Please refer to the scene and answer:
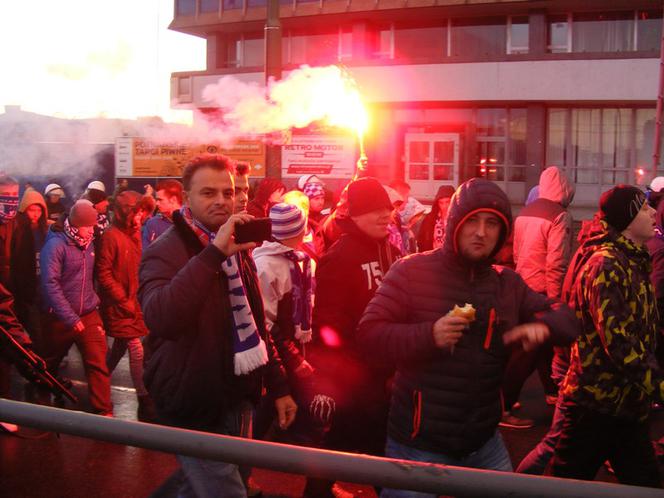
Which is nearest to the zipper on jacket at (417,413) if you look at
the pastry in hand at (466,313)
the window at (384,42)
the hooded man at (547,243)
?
the pastry in hand at (466,313)

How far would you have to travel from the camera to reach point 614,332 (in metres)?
3.36

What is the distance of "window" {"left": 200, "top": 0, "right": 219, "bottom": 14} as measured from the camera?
30656 millimetres

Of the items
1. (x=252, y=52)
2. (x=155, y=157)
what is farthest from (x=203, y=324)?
(x=252, y=52)

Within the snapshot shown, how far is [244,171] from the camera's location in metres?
4.43

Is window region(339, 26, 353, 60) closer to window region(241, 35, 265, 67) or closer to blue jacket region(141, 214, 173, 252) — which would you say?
window region(241, 35, 265, 67)

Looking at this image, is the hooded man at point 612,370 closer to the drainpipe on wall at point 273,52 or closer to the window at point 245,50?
the drainpipe on wall at point 273,52

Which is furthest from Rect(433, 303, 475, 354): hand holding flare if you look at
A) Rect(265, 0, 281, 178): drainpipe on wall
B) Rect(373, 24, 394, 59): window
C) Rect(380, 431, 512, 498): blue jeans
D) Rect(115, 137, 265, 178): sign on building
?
Rect(373, 24, 394, 59): window

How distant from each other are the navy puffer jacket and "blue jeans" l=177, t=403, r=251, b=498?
0.67 metres

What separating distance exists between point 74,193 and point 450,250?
484 inches

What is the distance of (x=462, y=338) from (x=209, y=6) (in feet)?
99.7

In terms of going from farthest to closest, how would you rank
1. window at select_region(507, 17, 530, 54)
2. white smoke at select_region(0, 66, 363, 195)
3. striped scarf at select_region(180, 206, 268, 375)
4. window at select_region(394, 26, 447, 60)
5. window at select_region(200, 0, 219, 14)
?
1. window at select_region(200, 0, 219, 14)
2. window at select_region(394, 26, 447, 60)
3. window at select_region(507, 17, 530, 54)
4. white smoke at select_region(0, 66, 363, 195)
5. striped scarf at select_region(180, 206, 268, 375)

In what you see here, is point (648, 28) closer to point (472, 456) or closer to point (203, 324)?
point (472, 456)

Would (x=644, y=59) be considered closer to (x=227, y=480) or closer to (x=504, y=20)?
(x=504, y=20)

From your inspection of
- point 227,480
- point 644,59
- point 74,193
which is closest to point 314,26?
point 644,59
